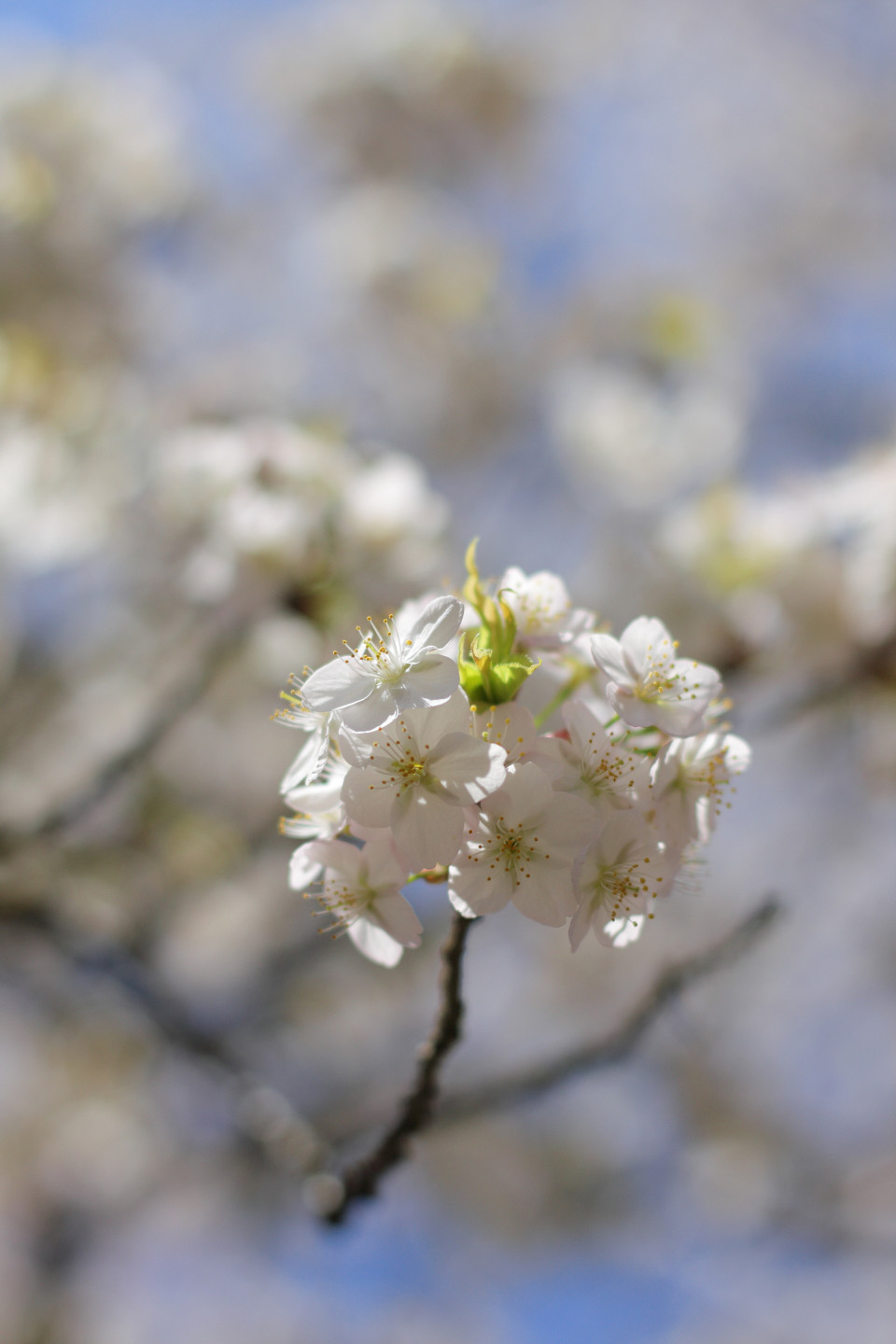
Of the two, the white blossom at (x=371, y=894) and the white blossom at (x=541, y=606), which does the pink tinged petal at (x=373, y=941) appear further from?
the white blossom at (x=541, y=606)

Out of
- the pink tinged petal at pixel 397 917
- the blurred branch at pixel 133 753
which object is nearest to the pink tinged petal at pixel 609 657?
the pink tinged petal at pixel 397 917

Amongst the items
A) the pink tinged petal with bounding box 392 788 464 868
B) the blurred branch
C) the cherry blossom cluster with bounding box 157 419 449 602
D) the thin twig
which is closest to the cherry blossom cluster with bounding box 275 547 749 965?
the pink tinged petal with bounding box 392 788 464 868

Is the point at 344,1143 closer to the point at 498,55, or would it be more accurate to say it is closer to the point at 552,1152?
the point at 552,1152

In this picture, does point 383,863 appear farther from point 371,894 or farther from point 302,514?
point 302,514

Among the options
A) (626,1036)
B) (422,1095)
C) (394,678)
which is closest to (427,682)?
(394,678)

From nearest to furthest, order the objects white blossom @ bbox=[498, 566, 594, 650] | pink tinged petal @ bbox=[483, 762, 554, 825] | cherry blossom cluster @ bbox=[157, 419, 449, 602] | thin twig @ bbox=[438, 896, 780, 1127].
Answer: pink tinged petal @ bbox=[483, 762, 554, 825] < white blossom @ bbox=[498, 566, 594, 650] < thin twig @ bbox=[438, 896, 780, 1127] < cherry blossom cluster @ bbox=[157, 419, 449, 602]

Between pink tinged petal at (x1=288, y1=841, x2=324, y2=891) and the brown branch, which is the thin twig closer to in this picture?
the brown branch
